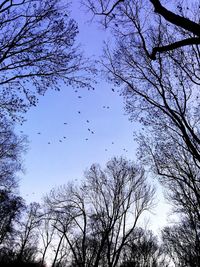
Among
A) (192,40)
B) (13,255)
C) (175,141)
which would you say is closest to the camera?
(192,40)

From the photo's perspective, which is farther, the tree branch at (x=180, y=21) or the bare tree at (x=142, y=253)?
the bare tree at (x=142, y=253)

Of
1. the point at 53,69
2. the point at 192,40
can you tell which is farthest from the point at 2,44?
the point at 192,40

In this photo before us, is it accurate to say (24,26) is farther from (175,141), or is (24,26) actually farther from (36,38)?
Result: (175,141)

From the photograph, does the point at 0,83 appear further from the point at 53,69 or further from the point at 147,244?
the point at 147,244

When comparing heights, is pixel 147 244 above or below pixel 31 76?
above

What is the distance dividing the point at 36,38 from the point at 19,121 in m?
3.21

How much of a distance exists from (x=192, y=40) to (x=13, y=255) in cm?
4836

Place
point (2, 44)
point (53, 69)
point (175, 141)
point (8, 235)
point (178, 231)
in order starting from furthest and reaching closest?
1. point (8, 235)
2. point (178, 231)
3. point (175, 141)
4. point (53, 69)
5. point (2, 44)

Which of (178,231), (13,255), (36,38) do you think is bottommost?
(13,255)

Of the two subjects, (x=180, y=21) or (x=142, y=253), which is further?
(x=142, y=253)

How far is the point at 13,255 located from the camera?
45.5 m

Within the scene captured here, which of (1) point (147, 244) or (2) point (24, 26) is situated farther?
(1) point (147, 244)

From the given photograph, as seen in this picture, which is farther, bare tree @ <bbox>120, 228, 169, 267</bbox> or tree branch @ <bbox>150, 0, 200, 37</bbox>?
bare tree @ <bbox>120, 228, 169, 267</bbox>

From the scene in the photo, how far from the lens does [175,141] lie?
580 inches
